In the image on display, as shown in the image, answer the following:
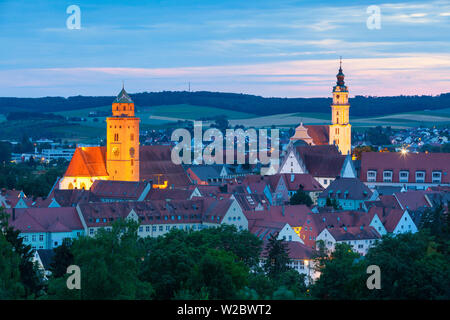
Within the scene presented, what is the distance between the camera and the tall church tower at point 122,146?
9850 centimetres

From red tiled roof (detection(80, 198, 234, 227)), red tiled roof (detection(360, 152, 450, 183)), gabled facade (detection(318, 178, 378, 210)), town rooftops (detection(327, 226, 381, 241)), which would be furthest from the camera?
red tiled roof (detection(360, 152, 450, 183))

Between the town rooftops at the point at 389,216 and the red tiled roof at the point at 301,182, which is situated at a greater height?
the red tiled roof at the point at 301,182

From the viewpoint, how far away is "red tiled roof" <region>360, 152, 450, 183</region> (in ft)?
334

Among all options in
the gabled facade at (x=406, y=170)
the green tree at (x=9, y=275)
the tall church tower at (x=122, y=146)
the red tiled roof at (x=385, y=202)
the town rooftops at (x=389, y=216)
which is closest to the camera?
the green tree at (x=9, y=275)

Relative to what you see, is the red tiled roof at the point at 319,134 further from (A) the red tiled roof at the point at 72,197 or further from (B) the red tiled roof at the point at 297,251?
(B) the red tiled roof at the point at 297,251

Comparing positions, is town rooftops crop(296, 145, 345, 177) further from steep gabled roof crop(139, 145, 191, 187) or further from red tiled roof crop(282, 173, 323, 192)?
steep gabled roof crop(139, 145, 191, 187)

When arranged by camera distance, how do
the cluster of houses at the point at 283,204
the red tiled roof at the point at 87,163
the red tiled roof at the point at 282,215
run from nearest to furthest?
the cluster of houses at the point at 283,204 < the red tiled roof at the point at 282,215 < the red tiled roof at the point at 87,163

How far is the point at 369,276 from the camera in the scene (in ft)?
121

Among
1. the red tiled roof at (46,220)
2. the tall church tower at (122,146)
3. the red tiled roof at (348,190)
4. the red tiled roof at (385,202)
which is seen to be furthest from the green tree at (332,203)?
the red tiled roof at (46,220)

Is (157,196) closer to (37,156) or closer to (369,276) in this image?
(369,276)

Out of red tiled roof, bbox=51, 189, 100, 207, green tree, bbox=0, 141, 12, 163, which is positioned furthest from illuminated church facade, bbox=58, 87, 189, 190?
green tree, bbox=0, 141, 12, 163

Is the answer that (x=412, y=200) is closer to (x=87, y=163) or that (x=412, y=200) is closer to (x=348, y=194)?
(x=348, y=194)

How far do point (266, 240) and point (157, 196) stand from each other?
1973 centimetres

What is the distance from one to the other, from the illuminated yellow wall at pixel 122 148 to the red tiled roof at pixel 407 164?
2344cm
